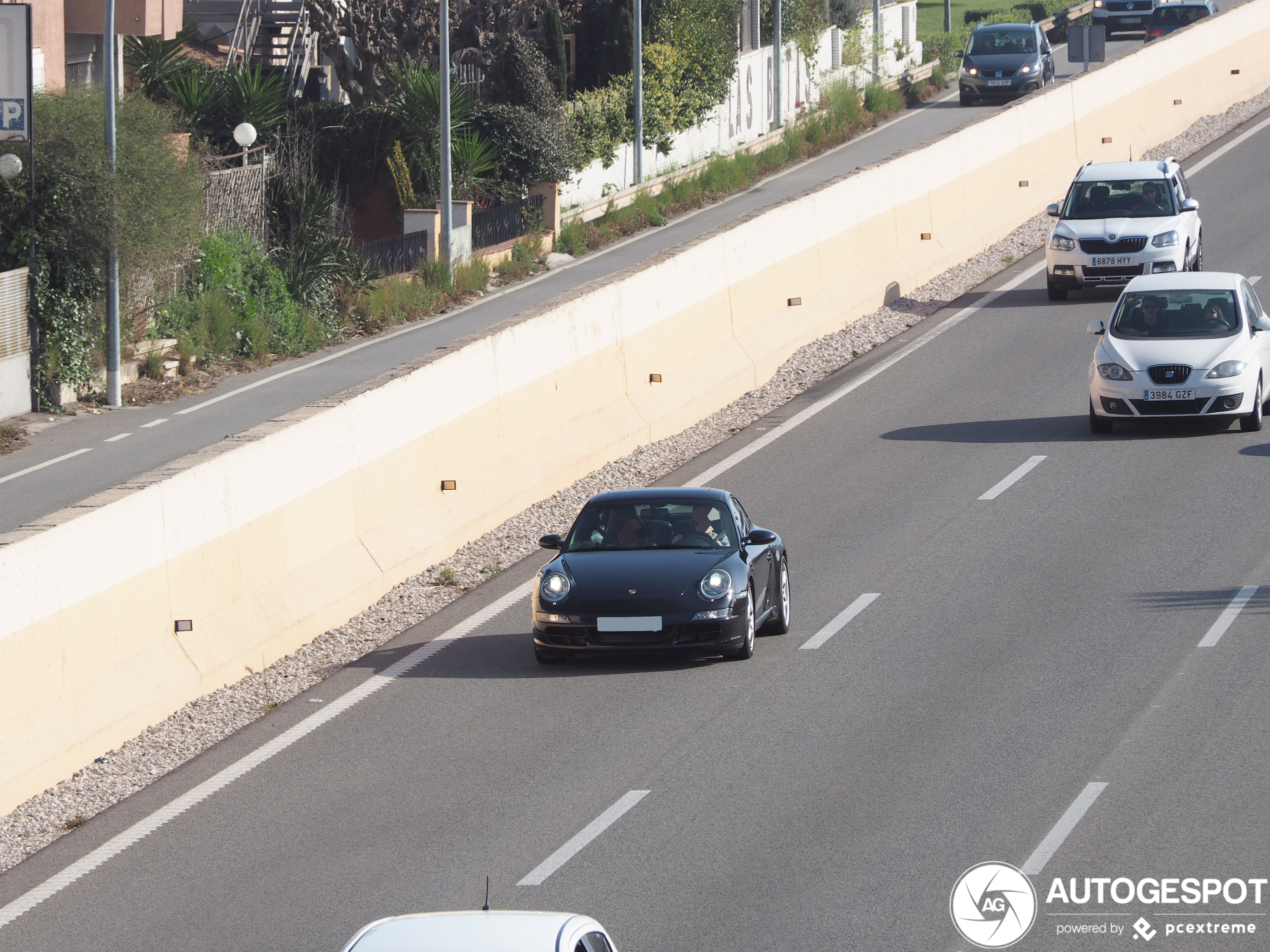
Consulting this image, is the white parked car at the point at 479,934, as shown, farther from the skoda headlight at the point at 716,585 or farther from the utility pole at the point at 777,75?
the utility pole at the point at 777,75

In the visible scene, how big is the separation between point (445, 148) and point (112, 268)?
11.2 meters

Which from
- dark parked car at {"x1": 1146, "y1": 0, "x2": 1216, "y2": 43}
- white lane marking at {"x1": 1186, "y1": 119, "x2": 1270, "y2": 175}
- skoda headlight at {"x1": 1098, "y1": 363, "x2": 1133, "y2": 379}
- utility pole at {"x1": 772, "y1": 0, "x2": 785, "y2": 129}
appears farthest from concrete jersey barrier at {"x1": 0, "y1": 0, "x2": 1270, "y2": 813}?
dark parked car at {"x1": 1146, "y1": 0, "x2": 1216, "y2": 43}

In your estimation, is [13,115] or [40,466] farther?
[13,115]

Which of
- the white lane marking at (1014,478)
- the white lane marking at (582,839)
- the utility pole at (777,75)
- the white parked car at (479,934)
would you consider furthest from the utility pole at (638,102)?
the white parked car at (479,934)

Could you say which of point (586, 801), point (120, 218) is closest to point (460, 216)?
point (120, 218)

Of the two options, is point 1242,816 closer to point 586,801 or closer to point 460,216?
point 586,801

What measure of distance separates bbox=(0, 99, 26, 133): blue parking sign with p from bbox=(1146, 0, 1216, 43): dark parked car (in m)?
41.2

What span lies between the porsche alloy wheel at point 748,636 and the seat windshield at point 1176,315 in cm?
Result: 946

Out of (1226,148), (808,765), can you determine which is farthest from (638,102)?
(808,765)

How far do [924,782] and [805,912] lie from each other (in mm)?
2093

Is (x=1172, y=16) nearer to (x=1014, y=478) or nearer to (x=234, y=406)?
(x=234, y=406)

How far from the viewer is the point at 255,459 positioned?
14039mm

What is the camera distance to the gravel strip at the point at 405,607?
1124 cm

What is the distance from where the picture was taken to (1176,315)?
22172 millimetres
